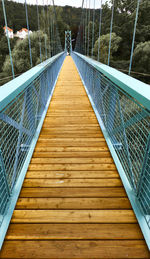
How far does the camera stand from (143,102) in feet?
3.44

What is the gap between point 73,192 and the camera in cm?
145

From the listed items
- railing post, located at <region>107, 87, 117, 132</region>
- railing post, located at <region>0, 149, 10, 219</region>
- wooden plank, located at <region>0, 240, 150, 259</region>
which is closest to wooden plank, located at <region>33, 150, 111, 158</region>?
railing post, located at <region>107, 87, 117, 132</region>

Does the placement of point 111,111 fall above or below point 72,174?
above

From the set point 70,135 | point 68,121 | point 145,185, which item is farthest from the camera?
point 68,121

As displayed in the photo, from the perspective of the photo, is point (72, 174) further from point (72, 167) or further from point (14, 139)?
point (14, 139)

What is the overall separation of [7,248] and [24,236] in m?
0.10

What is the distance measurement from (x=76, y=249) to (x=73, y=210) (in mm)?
255

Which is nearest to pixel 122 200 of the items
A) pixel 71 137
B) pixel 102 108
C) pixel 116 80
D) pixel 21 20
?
pixel 116 80

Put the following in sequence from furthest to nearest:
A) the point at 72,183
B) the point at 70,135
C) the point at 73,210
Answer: the point at 70,135
the point at 72,183
the point at 73,210

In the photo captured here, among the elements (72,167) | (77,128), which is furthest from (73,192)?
(77,128)

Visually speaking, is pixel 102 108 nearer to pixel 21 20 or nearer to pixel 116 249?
pixel 116 249

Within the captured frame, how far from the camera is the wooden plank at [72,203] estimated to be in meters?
1.32

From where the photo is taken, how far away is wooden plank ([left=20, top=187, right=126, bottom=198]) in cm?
142

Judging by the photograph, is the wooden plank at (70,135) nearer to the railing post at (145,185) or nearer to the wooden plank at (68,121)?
the wooden plank at (68,121)
